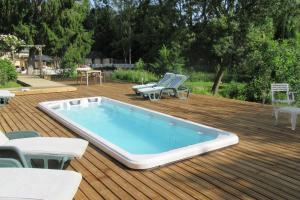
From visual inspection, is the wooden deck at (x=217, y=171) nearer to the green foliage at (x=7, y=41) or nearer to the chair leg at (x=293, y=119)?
the chair leg at (x=293, y=119)

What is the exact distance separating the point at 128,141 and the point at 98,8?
31296 millimetres

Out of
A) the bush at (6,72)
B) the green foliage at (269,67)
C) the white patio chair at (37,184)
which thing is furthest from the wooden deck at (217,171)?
the bush at (6,72)

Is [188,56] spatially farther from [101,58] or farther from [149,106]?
[149,106]

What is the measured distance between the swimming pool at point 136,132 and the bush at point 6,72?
574 centimetres

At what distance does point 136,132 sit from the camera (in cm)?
702

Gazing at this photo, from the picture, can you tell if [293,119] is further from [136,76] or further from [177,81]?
[136,76]

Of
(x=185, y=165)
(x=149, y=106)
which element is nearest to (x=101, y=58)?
(x=149, y=106)

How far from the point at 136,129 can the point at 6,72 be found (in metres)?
9.37

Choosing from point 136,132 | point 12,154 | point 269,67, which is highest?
point 269,67

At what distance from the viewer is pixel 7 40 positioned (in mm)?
15633

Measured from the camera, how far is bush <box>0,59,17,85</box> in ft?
44.3

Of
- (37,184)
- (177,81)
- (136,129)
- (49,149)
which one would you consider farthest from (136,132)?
(37,184)

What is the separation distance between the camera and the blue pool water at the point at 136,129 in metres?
5.87

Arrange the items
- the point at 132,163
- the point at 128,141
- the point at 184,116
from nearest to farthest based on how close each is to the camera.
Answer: the point at 132,163 < the point at 128,141 < the point at 184,116
